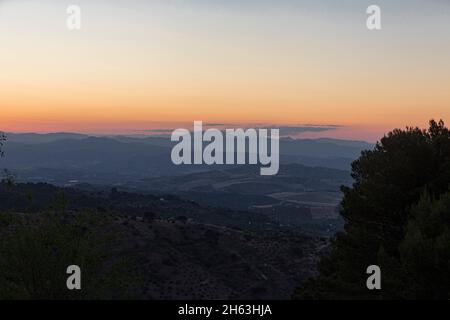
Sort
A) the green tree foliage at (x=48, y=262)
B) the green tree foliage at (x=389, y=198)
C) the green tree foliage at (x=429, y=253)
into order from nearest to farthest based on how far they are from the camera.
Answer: the green tree foliage at (x=48, y=262), the green tree foliage at (x=429, y=253), the green tree foliage at (x=389, y=198)

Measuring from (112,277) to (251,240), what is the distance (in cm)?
6011

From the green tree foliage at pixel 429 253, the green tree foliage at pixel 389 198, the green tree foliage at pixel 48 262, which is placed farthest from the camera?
the green tree foliage at pixel 389 198

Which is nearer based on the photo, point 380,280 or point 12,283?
point 12,283

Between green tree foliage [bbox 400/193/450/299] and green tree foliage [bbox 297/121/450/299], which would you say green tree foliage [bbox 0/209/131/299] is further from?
green tree foliage [bbox 297/121/450/299]

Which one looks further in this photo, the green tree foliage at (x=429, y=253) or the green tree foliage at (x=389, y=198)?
the green tree foliage at (x=389, y=198)

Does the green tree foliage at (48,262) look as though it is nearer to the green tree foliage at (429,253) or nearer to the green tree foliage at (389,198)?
the green tree foliage at (429,253)

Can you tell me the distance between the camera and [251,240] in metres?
78.5

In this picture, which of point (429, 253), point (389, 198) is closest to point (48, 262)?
point (429, 253)

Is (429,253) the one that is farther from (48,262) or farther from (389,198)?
(48,262)

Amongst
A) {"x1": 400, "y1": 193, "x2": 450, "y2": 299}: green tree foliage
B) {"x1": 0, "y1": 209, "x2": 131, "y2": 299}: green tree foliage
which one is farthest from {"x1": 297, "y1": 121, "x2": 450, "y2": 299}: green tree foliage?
{"x1": 0, "y1": 209, "x2": 131, "y2": 299}: green tree foliage

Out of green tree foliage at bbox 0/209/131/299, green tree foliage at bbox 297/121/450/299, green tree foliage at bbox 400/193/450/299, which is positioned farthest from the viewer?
green tree foliage at bbox 297/121/450/299

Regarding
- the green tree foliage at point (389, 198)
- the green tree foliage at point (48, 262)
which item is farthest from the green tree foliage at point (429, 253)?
the green tree foliage at point (48, 262)
